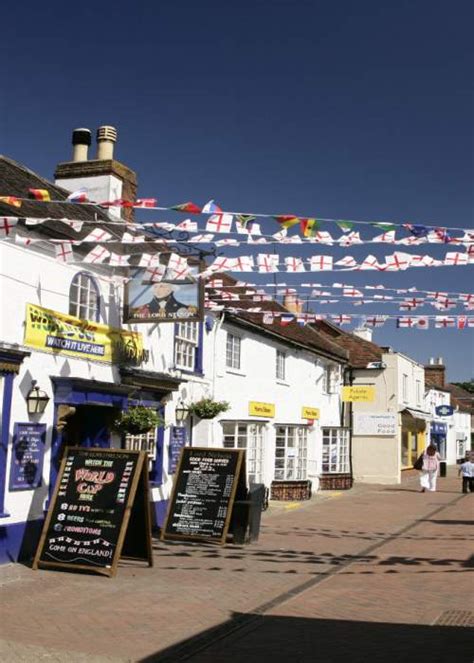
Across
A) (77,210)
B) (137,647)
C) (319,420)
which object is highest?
(77,210)

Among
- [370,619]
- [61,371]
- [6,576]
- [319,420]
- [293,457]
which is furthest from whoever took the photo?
[319,420]

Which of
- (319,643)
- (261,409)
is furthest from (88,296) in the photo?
(261,409)

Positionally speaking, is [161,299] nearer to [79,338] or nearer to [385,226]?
[79,338]

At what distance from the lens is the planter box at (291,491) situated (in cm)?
2141

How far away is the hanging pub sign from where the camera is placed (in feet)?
41.5

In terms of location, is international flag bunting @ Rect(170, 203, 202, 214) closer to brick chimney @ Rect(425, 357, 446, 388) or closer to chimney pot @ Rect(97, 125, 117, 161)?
chimney pot @ Rect(97, 125, 117, 161)

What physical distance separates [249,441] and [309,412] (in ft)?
16.1

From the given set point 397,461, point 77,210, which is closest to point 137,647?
point 77,210

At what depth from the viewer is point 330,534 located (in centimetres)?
1536

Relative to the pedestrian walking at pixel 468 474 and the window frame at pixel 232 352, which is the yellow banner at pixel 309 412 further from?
the pedestrian walking at pixel 468 474

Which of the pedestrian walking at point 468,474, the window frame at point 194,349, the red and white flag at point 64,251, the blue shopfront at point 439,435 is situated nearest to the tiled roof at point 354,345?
the pedestrian walking at point 468,474

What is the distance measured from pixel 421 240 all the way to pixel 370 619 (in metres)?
4.62

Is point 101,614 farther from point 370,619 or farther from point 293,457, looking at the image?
point 293,457

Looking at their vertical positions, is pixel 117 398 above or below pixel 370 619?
above
